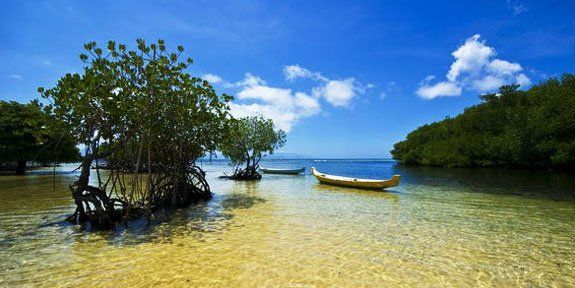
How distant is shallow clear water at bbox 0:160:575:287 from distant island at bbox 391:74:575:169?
41.1m

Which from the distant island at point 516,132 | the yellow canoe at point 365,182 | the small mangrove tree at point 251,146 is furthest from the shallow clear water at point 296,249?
the distant island at point 516,132

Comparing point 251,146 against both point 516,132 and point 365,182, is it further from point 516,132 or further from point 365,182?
point 516,132

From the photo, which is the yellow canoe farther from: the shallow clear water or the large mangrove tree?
the large mangrove tree

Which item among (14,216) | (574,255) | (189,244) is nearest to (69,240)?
(189,244)

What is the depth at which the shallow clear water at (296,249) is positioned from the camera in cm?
651

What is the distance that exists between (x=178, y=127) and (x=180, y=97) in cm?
238

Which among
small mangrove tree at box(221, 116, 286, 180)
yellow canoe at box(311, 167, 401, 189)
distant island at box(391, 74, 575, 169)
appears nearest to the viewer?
yellow canoe at box(311, 167, 401, 189)

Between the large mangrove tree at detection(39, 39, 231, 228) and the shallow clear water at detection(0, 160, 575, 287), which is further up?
the large mangrove tree at detection(39, 39, 231, 228)

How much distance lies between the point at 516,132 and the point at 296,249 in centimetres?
5670

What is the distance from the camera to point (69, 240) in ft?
30.1

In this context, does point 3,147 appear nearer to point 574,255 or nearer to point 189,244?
point 189,244

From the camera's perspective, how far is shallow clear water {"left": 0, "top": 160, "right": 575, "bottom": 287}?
6512mm

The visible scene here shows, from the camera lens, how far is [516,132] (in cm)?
5141

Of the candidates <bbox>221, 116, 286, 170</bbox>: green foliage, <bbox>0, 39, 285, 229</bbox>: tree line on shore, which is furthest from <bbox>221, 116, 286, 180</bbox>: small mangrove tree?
<bbox>0, 39, 285, 229</bbox>: tree line on shore
